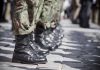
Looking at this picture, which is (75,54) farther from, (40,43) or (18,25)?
(18,25)

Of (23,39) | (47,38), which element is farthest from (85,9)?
(23,39)

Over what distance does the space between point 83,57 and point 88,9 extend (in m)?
8.71

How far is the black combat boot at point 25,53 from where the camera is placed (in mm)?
4633

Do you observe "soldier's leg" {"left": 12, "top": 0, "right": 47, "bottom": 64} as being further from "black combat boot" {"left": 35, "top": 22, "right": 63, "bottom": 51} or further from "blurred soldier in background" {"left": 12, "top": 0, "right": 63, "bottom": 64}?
"black combat boot" {"left": 35, "top": 22, "right": 63, "bottom": 51}

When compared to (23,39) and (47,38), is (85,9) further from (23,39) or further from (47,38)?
(23,39)

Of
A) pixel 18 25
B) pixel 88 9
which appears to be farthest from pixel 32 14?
pixel 88 9

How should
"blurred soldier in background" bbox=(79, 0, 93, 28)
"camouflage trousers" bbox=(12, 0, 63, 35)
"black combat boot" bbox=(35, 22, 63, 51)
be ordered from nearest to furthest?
"camouflage trousers" bbox=(12, 0, 63, 35)
"black combat boot" bbox=(35, 22, 63, 51)
"blurred soldier in background" bbox=(79, 0, 93, 28)

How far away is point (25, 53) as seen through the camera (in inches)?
184

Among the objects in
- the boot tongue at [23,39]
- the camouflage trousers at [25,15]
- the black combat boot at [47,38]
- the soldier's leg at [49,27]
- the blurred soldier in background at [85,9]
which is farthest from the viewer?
the blurred soldier in background at [85,9]

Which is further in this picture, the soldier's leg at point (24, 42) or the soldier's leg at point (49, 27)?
the soldier's leg at point (49, 27)

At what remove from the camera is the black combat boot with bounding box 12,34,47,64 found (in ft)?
15.2

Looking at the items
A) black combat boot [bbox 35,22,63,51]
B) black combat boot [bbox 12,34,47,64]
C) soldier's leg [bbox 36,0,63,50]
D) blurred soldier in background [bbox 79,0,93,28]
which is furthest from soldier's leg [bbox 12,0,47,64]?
blurred soldier in background [bbox 79,0,93,28]

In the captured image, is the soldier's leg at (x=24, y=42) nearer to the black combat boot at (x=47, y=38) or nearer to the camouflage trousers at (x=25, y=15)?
the camouflage trousers at (x=25, y=15)

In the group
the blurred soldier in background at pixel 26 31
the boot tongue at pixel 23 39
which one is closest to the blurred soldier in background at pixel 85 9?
the blurred soldier in background at pixel 26 31
